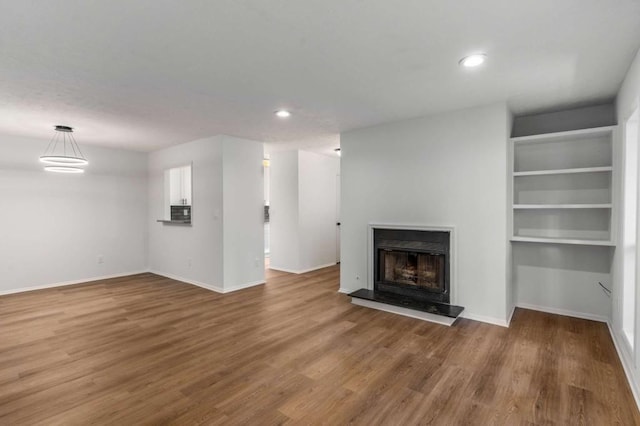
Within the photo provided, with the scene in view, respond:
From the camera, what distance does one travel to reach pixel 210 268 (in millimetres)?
5266

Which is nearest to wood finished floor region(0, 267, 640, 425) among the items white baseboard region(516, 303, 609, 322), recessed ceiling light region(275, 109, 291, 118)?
white baseboard region(516, 303, 609, 322)

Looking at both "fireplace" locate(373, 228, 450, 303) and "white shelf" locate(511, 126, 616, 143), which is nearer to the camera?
"white shelf" locate(511, 126, 616, 143)

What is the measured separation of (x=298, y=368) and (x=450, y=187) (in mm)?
2663

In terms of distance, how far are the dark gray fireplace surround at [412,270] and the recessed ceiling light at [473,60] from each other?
1973 millimetres

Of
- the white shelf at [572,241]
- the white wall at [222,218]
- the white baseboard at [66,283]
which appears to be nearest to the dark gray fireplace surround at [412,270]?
A: the white shelf at [572,241]

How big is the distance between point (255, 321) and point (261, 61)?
2.79 meters

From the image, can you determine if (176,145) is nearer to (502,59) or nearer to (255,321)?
(255,321)

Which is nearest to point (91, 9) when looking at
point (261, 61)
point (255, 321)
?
point (261, 61)

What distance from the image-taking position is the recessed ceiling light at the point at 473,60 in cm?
240

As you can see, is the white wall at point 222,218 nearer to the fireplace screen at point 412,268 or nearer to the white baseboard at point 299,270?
the white baseboard at point 299,270

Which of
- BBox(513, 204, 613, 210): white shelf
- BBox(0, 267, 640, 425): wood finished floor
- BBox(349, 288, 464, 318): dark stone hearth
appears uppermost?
BBox(513, 204, 613, 210): white shelf

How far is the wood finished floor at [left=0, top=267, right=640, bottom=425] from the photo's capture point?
6.94 ft

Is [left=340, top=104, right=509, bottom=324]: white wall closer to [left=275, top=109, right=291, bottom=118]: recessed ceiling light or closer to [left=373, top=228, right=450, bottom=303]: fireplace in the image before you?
[left=373, top=228, right=450, bottom=303]: fireplace

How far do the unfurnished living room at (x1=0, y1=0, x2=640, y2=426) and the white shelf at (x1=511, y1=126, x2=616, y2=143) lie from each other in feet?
0.14
